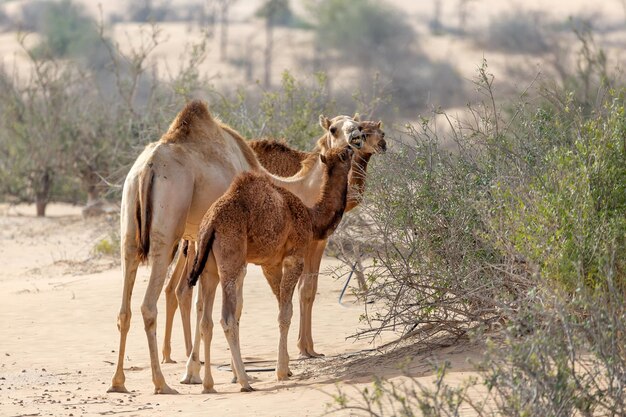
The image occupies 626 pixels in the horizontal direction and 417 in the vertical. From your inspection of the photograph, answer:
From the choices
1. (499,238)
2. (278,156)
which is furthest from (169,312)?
(499,238)

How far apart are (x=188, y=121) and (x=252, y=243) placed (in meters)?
1.67

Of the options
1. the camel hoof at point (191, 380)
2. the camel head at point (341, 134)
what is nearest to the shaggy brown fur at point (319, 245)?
the camel head at point (341, 134)

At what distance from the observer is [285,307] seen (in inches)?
336

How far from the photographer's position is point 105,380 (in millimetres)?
9234

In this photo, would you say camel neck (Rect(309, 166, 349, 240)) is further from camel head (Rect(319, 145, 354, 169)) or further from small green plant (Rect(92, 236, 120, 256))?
small green plant (Rect(92, 236, 120, 256))

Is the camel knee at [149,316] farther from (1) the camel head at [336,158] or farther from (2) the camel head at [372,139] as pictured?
(2) the camel head at [372,139]

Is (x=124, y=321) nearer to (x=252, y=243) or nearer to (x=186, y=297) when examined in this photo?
(x=186, y=297)

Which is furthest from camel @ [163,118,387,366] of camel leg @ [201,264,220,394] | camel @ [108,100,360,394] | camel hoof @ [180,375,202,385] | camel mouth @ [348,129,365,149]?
camel leg @ [201,264,220,394]

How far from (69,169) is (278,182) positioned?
1250 cm

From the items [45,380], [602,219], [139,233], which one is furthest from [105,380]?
[602,219]

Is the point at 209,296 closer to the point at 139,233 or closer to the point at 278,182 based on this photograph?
the point at 139,233

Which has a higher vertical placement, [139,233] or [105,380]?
[139,233]

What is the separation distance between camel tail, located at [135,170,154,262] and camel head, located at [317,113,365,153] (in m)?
1.71

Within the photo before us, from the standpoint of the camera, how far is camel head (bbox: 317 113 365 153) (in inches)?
384
